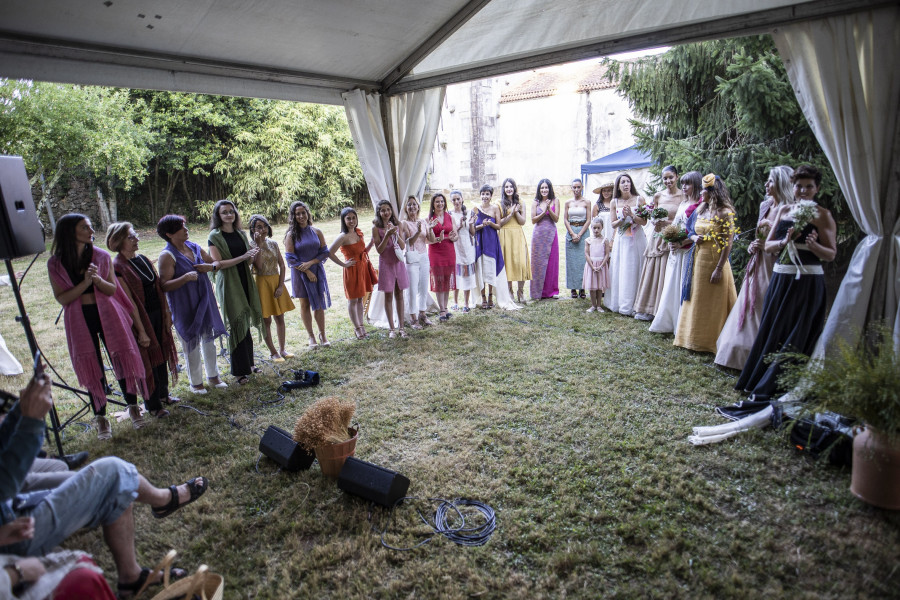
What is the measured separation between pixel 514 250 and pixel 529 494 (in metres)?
5.03

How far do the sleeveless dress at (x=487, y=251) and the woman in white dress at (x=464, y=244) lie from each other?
0.35 feet

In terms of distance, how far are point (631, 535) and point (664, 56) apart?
21.9 feet

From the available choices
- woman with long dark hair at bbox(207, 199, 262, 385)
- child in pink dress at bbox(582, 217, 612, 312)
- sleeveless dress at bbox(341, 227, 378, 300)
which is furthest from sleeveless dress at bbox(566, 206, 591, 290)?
woman with long dark hair at bbox(207, 199, 262, 385)

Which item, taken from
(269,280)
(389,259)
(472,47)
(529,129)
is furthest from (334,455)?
(529,129)

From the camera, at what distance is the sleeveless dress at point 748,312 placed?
Answer: 4.43 metres

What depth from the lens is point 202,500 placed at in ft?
10.3

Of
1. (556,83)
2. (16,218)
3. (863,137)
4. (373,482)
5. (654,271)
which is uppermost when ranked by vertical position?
(556,83)

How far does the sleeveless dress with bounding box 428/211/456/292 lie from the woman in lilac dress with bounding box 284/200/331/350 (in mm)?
1642

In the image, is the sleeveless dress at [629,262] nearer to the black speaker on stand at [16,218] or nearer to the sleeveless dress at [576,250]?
the sleeveless dress at [576,250]

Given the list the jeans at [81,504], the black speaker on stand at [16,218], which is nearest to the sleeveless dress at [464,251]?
the black speaker on stand at [16,218]

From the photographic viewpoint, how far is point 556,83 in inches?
933

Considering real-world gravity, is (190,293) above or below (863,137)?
below

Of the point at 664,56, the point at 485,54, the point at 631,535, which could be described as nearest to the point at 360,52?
the point at 485,54

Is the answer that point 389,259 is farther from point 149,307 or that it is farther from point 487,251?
point 149,307
